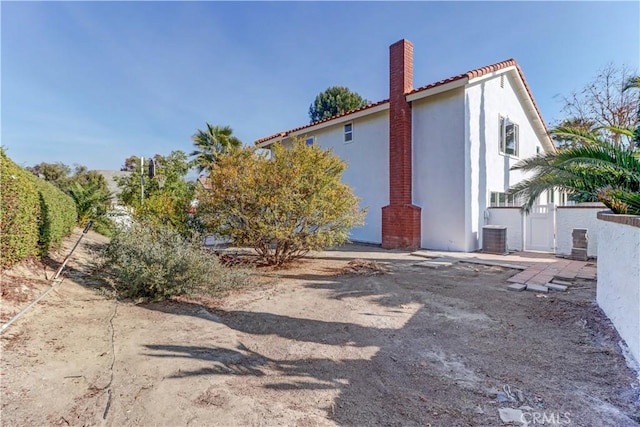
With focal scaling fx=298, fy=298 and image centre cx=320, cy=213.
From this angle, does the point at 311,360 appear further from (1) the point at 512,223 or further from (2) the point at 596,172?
(1) the point at 512,223

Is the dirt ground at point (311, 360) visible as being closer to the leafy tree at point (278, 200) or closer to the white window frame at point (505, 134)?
the leafy tree at point (278, 200)

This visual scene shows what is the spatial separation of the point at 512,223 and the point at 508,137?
14.6 feet

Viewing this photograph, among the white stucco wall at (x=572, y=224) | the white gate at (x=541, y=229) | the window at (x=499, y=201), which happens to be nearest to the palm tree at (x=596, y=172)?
the white stucco wall at (x=572, y=224)

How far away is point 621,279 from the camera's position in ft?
13.5

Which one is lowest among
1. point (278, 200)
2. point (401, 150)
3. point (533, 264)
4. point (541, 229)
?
point (533, 264)

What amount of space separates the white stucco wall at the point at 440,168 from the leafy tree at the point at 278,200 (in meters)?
4.91

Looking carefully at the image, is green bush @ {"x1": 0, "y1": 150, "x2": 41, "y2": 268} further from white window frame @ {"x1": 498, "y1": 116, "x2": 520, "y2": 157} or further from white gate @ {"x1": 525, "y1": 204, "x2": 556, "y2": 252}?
white window frame @ {"x1": 498, "y1": 116, "x2": 520, "y2": 157}

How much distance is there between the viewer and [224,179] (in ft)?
26.3

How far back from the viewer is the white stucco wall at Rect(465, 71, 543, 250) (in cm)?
1126

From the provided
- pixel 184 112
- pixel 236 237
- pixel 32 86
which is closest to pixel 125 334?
pixel 236 237

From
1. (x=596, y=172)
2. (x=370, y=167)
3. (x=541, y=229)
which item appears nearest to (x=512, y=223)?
(x=541, y=229)

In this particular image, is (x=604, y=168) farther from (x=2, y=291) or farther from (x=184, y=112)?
(x=184, y=112)

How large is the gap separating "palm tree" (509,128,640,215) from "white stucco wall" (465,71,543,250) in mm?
3635

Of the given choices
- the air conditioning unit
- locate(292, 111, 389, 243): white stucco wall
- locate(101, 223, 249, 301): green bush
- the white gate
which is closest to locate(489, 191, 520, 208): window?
the white gate
